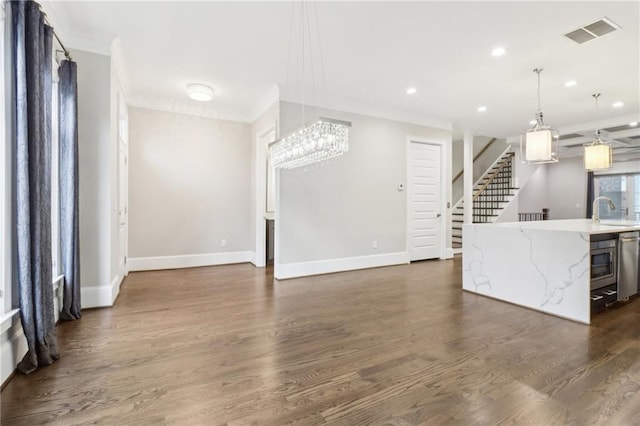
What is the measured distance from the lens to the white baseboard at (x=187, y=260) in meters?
5.25

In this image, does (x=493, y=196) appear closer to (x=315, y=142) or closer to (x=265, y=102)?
(x=265, y=102)

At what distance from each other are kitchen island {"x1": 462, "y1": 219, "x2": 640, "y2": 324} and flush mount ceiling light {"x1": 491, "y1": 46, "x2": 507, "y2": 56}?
6.56ft

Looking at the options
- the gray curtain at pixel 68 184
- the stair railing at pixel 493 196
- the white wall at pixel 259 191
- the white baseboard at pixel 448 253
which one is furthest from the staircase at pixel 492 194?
the gray curtain at pixel 68 184

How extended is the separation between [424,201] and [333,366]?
15.4ft

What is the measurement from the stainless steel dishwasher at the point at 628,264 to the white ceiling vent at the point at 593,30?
2.12 m

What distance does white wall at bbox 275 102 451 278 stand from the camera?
4836 millimetres

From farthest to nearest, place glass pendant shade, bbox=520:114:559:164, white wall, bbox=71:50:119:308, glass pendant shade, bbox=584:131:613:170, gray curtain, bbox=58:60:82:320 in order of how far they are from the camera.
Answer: glass pendant shade, bbox=584:131:613:170 → glass pendant shade, bbox=520:114:559:164 → white wall, bbox=71:50:119:308 → gray curtain, bbox=58:60:82:320

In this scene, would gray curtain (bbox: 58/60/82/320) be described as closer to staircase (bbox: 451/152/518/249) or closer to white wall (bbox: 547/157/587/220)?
staircase (bbox: 451/152/518/249)

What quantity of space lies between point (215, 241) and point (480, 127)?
6.11 meters

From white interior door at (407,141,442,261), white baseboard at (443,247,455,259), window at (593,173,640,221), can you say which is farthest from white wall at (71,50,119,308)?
window at (593,173,640,221)

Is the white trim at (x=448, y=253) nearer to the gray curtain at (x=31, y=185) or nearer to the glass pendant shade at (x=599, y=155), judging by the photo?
the glass pendant shade at (x=599, y=155)

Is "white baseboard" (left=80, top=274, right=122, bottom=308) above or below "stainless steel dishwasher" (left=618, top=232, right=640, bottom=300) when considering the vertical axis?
below

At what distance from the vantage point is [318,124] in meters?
3.10

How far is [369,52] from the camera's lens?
360 centimetres
